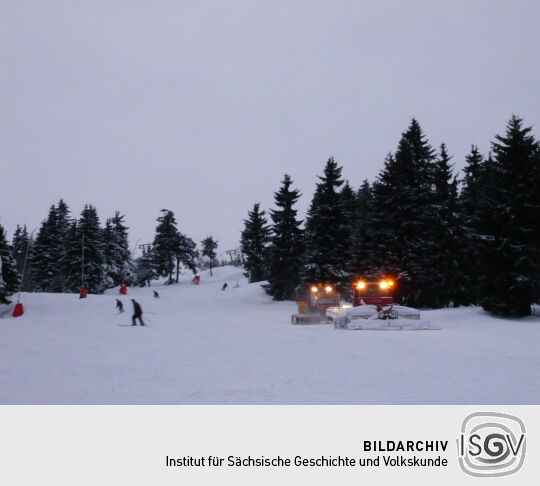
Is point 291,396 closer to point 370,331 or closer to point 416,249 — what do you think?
point 370,331

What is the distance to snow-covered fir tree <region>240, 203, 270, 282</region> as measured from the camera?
56250 mm

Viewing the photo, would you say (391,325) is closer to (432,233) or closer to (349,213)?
(432,233)

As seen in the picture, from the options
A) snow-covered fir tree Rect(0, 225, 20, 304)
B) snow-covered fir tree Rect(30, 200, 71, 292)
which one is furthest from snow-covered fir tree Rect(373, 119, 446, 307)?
snow-covered fir tree Rect(30, 200, 71, 292)

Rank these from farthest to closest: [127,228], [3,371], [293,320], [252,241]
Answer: [127,228] → [252,241] → [293,320] → [3,371]

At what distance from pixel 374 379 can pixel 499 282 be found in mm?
19374

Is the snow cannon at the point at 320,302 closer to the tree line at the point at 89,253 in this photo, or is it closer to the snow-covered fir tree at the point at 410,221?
the snow-covered fir tree at the point at 410,221

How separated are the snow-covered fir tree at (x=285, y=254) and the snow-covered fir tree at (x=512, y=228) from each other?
19.9 metres

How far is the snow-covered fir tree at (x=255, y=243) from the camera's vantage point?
185 feet

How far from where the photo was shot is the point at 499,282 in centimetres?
2542

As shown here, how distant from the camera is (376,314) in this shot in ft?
73.9

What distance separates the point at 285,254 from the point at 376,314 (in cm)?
2264
